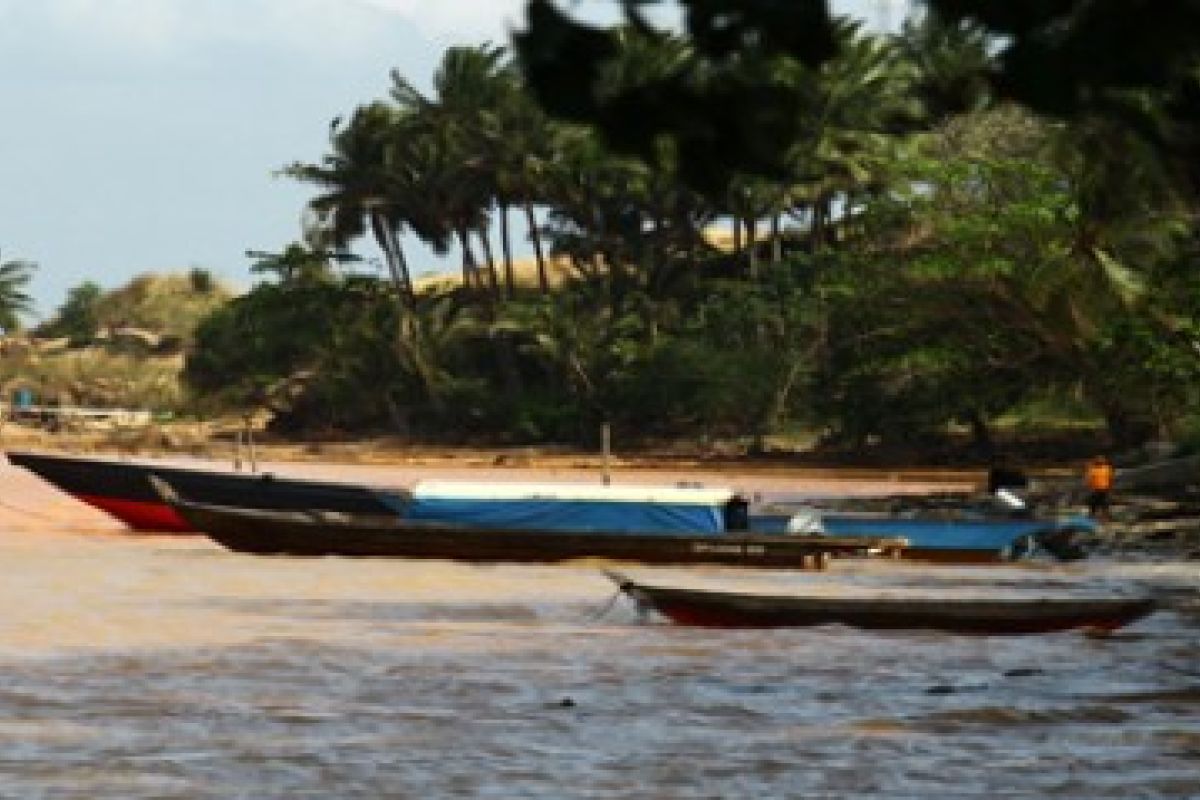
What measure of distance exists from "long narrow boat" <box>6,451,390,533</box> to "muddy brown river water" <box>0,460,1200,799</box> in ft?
20.1

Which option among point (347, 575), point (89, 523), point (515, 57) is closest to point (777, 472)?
point (89, 523)

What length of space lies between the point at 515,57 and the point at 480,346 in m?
71.4

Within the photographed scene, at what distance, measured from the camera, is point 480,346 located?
75.2 m

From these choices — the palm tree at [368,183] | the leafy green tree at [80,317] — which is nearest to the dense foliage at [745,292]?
the palm tree at [368,183]

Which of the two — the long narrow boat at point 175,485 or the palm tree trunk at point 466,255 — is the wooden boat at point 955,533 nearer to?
the long narrow boat at point 175,485

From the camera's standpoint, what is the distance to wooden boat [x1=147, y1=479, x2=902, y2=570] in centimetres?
2922

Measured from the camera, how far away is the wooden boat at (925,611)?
61.5ft

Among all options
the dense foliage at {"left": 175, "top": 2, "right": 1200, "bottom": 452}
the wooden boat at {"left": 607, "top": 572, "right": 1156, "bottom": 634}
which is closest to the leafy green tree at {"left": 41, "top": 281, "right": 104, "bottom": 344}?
the dense foliage at {"left": 175, "top": 2, "right": 1200, "bottom": 452}

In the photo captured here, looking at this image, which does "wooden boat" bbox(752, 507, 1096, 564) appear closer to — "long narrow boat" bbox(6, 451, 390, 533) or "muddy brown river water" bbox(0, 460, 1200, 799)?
→ "muddy brown river water" bbox(0, 460, 1200, 799)

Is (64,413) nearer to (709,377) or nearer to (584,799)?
(709,377)

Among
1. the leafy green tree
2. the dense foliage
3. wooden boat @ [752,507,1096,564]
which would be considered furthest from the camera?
the leafy green tree

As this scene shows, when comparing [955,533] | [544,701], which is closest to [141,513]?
[955,533]

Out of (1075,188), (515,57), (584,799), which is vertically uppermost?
(1075,188)

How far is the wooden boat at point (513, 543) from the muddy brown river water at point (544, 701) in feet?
8.96
